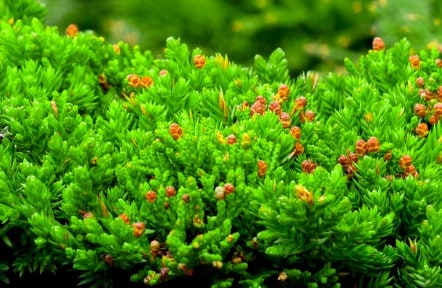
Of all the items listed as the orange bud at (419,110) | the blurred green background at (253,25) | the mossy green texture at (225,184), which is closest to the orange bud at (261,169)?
the mossy green texture at (225,184)

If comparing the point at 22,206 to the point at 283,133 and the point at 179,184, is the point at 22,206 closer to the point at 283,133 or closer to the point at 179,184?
the point at 179,184

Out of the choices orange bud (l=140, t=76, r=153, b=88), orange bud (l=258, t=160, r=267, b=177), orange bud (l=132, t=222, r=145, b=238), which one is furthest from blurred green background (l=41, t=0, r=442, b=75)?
orange bud (l=132, t=222, r=145, b=238)

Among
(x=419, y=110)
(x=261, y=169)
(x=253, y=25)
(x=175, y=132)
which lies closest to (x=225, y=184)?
(x=261, y=169)

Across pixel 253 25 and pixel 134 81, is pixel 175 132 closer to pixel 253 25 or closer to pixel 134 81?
pixel 134 81

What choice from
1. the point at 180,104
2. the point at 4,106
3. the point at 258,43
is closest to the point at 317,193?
the point at 180,104

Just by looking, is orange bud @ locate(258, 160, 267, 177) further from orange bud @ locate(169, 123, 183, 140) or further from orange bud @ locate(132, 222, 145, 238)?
orange bud @ locate(132, 222, 145, 238)

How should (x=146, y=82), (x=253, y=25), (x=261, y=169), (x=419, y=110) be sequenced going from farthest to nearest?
(x=253, y=25)
(x=146, y=82)
(x=419, y=110)
(x=261, y=169)
